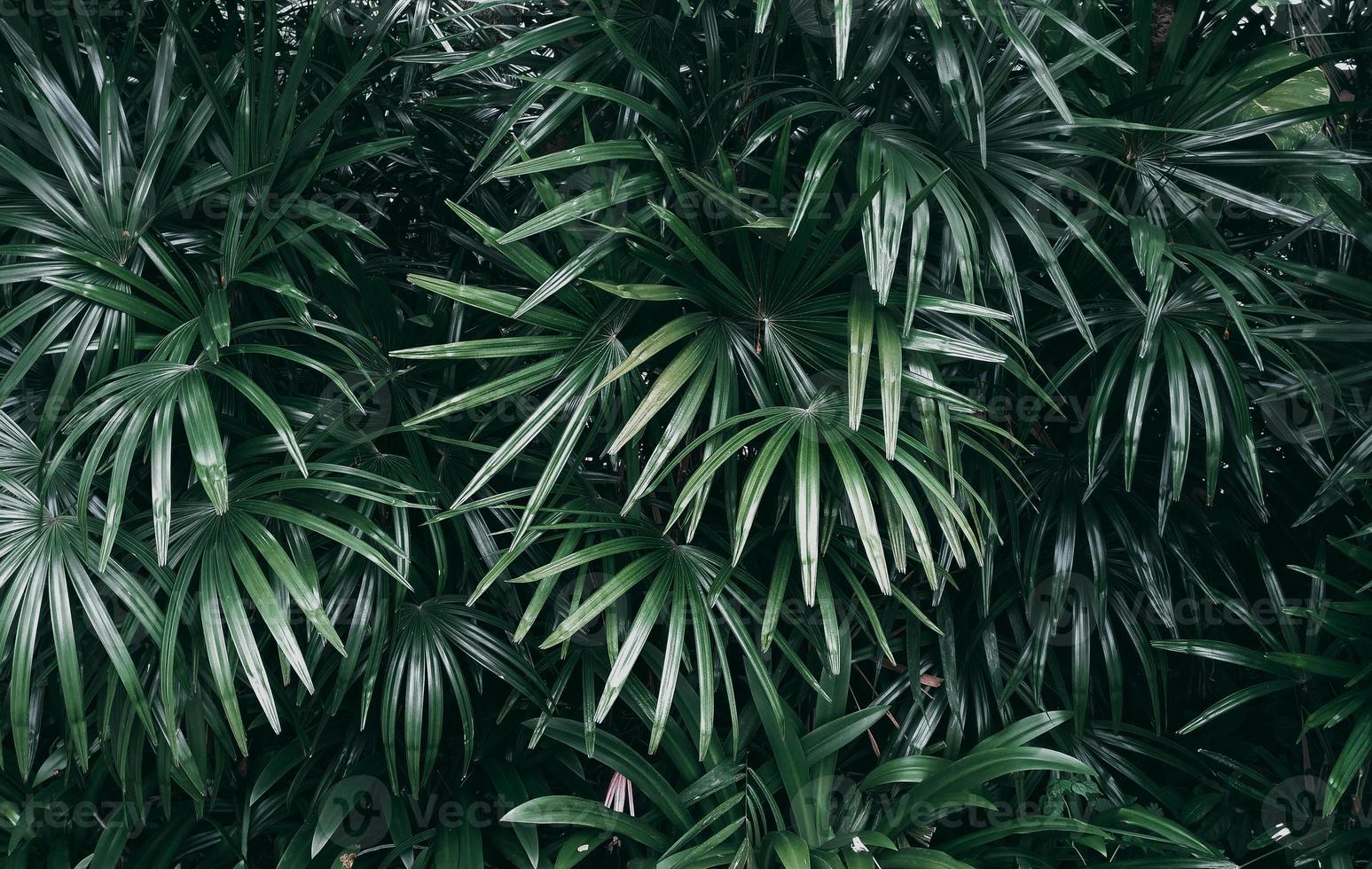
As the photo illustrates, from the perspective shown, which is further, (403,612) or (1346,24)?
(1346,24)

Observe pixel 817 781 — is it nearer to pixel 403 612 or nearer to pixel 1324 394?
pixel 403 612

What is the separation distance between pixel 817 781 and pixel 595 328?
861 millimetres

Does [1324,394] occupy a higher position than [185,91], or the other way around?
[185,91]

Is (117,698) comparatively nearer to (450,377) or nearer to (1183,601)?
(450,377)

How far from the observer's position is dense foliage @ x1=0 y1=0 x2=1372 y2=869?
1.38 metres

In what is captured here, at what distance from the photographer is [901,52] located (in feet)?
5.16

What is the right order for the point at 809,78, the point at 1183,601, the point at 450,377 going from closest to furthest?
the point at 809,78
the point at 450,377
the point at 1183,601

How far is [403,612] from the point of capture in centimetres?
157

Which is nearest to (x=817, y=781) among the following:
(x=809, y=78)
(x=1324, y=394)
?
(x=1324, y=394)

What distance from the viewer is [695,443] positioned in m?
1.24

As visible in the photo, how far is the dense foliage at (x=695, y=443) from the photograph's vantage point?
4.53ft

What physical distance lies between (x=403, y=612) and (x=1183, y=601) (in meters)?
1.41

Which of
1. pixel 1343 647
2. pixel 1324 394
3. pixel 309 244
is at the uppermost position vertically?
pixel 309 244

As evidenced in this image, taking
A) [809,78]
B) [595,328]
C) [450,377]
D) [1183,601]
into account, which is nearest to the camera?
[595,328]
